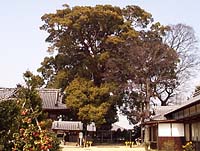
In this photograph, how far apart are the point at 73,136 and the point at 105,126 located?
156 inches

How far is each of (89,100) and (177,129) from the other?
12.1 metres

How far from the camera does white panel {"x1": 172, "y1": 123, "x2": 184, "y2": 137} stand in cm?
3066

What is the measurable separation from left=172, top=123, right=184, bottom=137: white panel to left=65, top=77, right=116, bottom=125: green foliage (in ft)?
33.1

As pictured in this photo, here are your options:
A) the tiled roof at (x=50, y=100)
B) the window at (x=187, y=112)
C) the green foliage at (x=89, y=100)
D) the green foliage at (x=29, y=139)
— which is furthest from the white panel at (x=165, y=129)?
the green foliage at (x=29, y=139)

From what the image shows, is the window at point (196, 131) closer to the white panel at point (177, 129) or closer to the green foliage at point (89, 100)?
the white panel at point (177, 129)

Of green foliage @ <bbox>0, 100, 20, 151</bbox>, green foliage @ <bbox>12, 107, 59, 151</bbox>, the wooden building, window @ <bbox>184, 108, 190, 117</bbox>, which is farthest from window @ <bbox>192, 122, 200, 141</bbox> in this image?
green foliage @ <bbox>0, 100, 20, 151</bbox>

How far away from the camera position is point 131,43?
136 feet

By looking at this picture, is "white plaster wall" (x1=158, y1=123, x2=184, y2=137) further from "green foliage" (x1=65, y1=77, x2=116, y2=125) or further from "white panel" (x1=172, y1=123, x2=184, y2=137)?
"green foliage" (x1=65, y1=77, x2=116, y2=125)

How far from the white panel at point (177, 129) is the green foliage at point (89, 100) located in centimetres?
1007

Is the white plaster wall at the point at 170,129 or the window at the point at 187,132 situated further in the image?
the white plaster wall at the point at 170,129

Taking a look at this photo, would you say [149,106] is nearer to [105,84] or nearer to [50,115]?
[105,84]

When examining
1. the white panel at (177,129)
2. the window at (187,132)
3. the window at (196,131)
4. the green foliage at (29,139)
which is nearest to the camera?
the green foliage at (29,139)

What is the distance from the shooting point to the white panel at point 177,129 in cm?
3066

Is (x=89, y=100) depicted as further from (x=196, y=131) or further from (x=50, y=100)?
(x=196, y=131)
